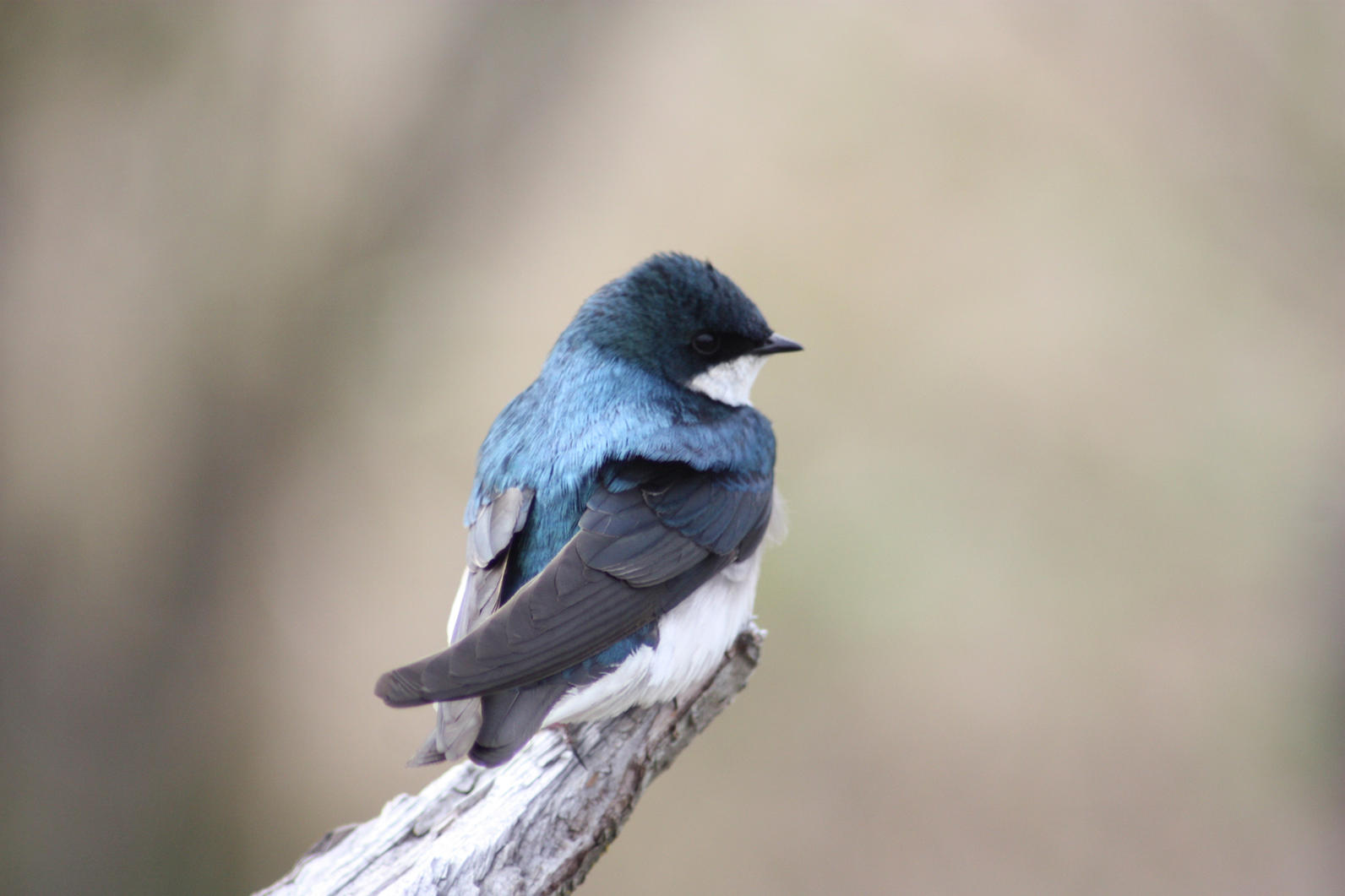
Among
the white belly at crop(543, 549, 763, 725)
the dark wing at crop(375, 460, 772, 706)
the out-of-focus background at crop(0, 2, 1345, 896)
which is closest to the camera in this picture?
the dark wing at crop(375, 460, 772, 706)

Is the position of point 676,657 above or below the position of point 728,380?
below

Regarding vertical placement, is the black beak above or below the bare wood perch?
above

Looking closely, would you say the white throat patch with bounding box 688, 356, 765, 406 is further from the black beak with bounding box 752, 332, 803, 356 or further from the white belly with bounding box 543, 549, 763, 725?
the white belly with bounding box 543, 549, 763, 725

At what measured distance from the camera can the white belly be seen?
2.18m

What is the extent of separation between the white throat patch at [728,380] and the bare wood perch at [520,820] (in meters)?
0.62

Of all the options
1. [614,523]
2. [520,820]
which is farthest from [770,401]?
[520,820]

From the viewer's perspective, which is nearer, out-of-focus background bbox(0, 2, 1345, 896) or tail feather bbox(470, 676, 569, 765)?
tail feather bbox(470, 676, 569, 765)

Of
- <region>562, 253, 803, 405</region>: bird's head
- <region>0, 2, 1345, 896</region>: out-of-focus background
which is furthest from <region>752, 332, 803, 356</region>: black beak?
<region>0, 2, 1345, 896</region>: out-of-focus background

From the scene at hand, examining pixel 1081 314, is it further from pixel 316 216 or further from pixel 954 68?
pixel 316 216

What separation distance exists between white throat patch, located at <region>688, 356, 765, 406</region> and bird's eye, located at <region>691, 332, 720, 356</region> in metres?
0.04

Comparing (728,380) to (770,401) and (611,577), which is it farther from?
(770,401)

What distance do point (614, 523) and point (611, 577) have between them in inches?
5.0

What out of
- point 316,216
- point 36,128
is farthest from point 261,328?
point 36,128

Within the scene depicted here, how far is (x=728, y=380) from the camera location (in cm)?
268
